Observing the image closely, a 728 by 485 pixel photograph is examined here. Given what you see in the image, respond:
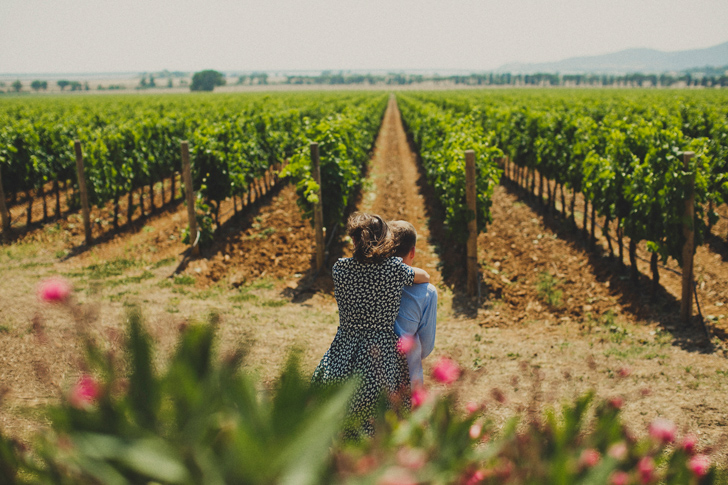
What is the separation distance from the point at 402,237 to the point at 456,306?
15.2 ft

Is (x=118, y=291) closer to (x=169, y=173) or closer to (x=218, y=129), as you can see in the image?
(x=218, y=129)

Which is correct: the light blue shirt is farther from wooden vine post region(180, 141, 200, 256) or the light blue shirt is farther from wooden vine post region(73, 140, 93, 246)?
wooden vine post region(73, 140, 93, 246)

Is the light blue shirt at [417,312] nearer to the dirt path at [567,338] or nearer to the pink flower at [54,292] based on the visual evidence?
the dirt path at [567,338]

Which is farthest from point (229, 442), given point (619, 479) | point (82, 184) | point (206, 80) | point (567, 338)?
point (206, 80)

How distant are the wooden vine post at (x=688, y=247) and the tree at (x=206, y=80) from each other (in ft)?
444

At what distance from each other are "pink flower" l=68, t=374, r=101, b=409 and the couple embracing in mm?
1776

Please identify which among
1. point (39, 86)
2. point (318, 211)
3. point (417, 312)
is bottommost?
point (318, 211)

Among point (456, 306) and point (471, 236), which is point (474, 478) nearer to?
point (456, 306)

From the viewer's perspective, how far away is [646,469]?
2.93 feet

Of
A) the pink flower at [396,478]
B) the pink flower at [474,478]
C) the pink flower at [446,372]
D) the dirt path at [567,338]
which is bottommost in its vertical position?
the dirt path at [567,338]

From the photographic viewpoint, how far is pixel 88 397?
83cm

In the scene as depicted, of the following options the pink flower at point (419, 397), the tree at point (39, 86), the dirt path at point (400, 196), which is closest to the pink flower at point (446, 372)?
the pink flower at point (419, 397)

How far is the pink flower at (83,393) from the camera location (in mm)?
784

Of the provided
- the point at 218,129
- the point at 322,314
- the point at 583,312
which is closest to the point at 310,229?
the point at 218,129
